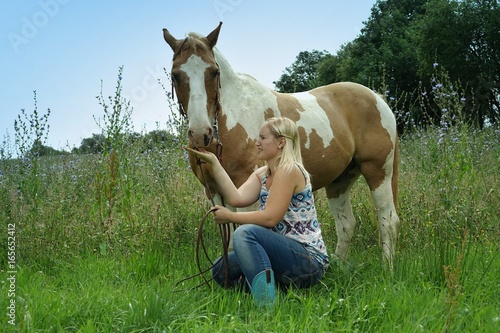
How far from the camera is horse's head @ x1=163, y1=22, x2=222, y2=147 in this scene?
350 cm

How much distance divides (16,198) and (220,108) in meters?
2.50

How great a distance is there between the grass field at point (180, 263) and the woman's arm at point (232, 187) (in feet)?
2.13

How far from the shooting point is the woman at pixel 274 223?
10.6 feet

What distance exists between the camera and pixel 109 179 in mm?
5023

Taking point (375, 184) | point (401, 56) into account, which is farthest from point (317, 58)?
point (375, 184)

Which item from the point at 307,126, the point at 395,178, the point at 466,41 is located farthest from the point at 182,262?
the point at 466,41

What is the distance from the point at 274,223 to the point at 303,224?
0.28 metres

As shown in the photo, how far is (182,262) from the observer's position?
14.2 feet

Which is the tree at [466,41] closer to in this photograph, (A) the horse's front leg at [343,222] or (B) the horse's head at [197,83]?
(A) the horse's front leg at [343,222]

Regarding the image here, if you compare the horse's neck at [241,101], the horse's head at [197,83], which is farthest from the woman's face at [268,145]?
the horse's neck at [241,101]

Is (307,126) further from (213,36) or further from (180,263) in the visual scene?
(180,263)

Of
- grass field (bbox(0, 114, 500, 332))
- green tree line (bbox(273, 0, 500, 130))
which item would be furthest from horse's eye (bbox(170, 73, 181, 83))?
green tree line (bbox(273, 0, 500, 130))

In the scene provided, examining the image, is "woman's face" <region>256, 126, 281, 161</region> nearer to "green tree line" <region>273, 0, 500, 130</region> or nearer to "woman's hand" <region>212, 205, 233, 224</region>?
"woman's hand" <region>212, 205, 233, 224</region>

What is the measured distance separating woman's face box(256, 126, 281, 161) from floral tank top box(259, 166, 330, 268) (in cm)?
30
